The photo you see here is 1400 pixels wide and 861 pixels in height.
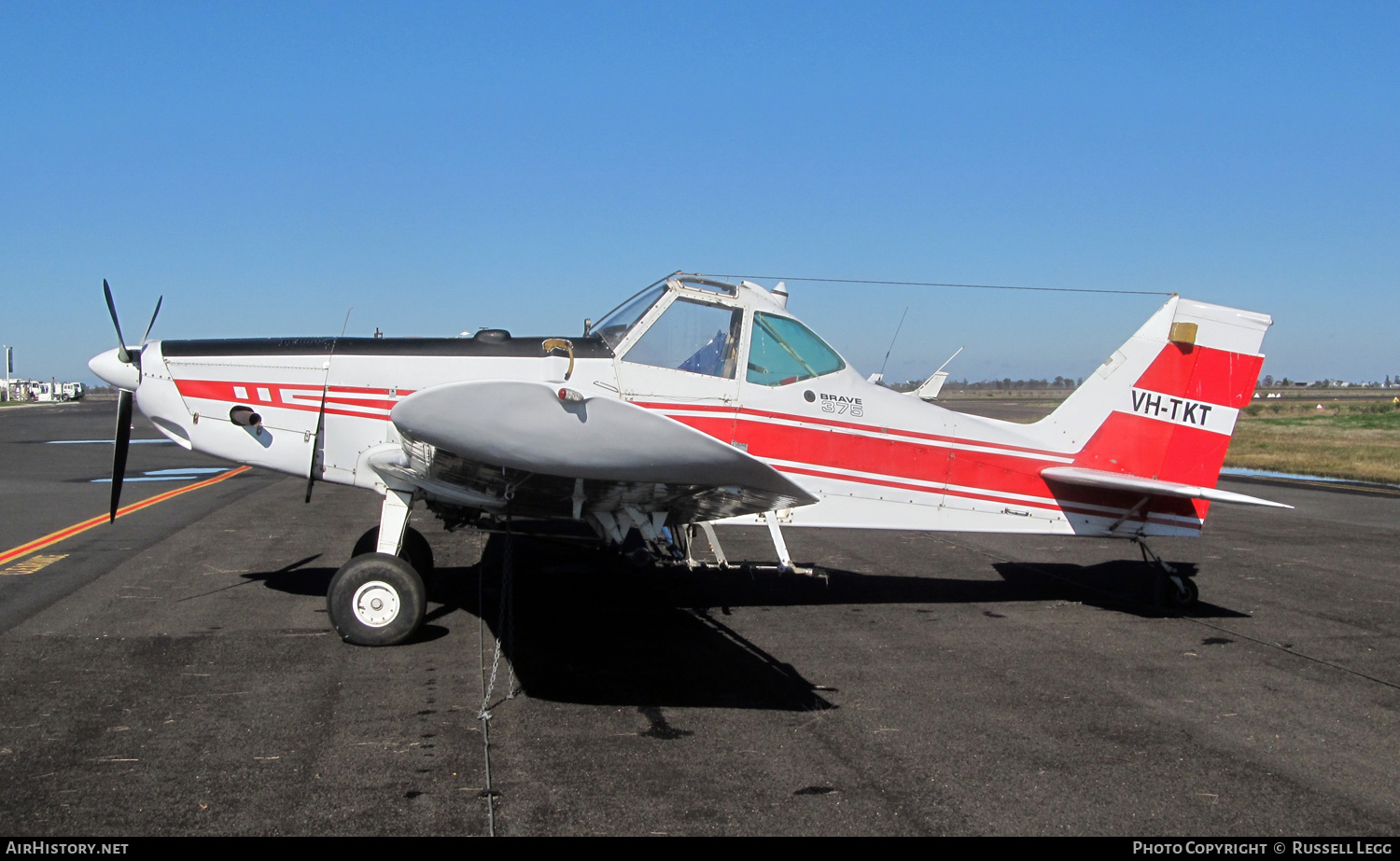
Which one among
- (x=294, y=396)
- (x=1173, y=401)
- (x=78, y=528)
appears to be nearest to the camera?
(x=294, y=396)

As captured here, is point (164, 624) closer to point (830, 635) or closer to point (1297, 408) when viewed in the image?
point (830, 635)

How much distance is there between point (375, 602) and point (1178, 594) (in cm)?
685

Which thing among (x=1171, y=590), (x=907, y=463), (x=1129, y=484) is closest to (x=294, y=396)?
(x=907, y=463)

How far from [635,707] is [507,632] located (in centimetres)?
183

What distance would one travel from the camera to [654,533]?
6461mm

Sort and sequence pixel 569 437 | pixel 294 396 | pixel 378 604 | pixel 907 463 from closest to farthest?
pixel 569 437
pixel 378 604
pixel 294 396
pixel 907 463

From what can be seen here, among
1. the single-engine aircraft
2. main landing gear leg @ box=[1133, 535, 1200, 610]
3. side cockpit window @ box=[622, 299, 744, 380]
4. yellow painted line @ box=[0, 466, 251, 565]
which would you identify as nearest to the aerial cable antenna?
the single-engine aircraft

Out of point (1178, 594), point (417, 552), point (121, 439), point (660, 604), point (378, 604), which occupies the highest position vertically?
point (121, 439)

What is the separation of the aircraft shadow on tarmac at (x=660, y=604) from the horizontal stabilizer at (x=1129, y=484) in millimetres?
1160

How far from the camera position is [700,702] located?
17.5 feet

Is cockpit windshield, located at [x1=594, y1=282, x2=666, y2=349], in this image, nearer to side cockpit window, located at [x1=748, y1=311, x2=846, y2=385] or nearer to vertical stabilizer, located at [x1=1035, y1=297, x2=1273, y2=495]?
side cockpit window, located at [x1=748, y1=311, x2=846, y2=385]

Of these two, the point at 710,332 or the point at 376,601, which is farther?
the point at 710,332

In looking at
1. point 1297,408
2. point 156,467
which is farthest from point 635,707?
point 1297,408

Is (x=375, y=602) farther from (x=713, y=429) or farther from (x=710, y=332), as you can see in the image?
(x=710, y=332)
